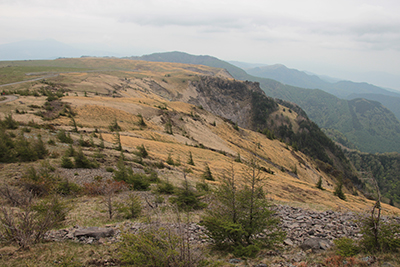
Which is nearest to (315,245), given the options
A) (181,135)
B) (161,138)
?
(161,138)

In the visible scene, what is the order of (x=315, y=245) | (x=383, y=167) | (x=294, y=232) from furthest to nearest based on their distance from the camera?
(x=383, y=167) → (x=294, y=232) → (x=315, y=245)

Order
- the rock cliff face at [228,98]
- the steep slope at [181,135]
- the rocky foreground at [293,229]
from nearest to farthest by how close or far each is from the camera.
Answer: the rocky foreground at [293,229], the steep slope at [181,135], the rock cliff face at [228,98]

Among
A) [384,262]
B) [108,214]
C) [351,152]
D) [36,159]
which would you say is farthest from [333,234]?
[351,152]

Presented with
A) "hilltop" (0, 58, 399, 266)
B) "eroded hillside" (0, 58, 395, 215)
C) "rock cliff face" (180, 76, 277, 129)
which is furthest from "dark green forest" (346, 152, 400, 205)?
"hilltop" (0, 58, 399, 266)

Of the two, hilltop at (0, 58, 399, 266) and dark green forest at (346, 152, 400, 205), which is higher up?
hilltop at (0, 58, 399, 266)

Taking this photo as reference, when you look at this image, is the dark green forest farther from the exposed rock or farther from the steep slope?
the exposed rock

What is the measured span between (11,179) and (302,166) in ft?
162

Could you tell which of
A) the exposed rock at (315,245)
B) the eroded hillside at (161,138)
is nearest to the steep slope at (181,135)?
the eroded hillside at (161,138)

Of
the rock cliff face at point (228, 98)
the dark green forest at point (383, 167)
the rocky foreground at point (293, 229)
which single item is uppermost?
the rock cliff face at point (228, 98)

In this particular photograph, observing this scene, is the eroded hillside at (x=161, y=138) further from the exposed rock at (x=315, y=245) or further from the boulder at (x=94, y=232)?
the boulder at (x=94, y=232)

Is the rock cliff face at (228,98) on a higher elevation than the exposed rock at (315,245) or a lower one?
higher

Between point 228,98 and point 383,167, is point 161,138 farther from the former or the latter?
point 383,167

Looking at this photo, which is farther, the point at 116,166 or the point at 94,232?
the point at 116,166

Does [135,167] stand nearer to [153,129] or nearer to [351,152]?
[153,129]
